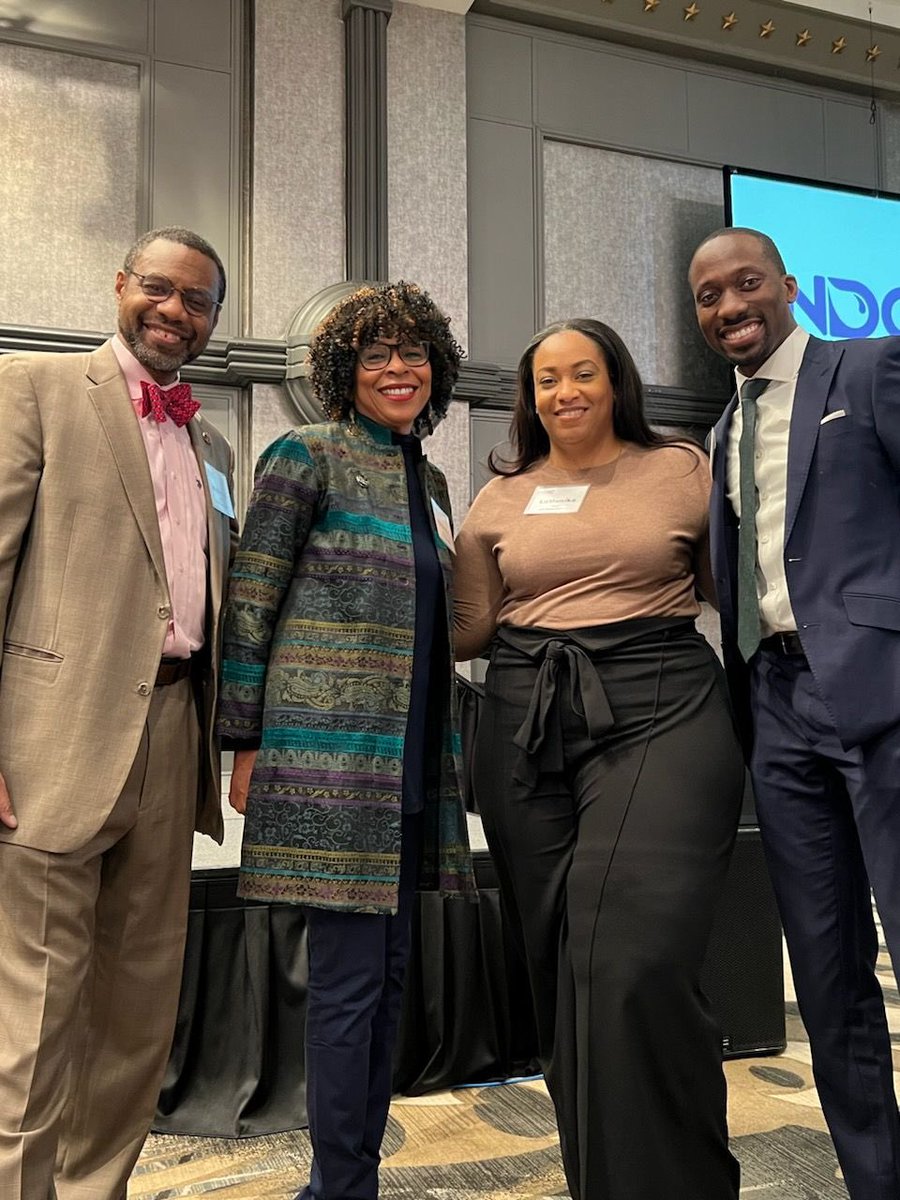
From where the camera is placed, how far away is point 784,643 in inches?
70.3

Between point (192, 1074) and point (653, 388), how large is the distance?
374 cm

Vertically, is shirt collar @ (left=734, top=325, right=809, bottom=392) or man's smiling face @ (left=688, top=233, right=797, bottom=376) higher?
man's smiling face @ (left=688, top=233, right=797, bottom=376)

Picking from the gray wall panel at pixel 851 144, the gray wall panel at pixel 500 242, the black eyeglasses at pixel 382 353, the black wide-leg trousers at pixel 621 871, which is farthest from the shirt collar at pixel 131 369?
the gray wall panel at pixel 851 144

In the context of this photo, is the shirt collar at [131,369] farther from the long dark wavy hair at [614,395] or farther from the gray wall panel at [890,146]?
the gray wall panel at [890,146]

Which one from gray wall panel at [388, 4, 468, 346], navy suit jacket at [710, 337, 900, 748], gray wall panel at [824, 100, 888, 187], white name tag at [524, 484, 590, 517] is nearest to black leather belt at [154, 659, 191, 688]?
white name tag at [524, 484, 590, 517]

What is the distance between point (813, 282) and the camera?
17.5 ft

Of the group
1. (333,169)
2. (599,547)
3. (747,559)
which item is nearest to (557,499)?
(599,547)

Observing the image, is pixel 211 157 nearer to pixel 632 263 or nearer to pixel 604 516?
pixel 632 263

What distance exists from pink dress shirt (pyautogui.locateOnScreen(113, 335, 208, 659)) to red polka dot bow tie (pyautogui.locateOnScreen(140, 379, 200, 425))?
0.05 feet

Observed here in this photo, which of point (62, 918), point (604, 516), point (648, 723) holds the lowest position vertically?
point (62, 918)

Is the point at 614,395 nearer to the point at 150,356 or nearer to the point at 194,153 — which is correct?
the point at 150,356

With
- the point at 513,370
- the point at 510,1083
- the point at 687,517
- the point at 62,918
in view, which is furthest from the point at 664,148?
the point at 62,918

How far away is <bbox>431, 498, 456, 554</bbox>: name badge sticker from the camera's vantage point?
2.00 meters

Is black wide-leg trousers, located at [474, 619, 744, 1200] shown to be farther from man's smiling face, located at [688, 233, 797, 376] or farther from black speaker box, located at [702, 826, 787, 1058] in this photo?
black speaker box, located at [702, 826, 787, 1058]
